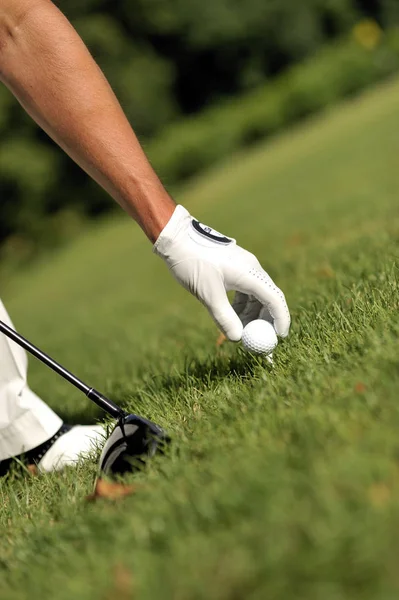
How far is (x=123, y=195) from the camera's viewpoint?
10.2ft

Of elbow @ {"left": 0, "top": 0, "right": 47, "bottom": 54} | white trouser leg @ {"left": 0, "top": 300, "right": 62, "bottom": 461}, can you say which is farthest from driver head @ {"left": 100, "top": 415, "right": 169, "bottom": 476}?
elbow @ {"left": 0, "top": 0, "right": 47, "bottom": 54}

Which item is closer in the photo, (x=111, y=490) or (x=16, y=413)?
(x=111, y=490)

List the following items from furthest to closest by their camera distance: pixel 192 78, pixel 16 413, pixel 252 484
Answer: pixel 192 78 < pixel 16 413 < pixel 252 484

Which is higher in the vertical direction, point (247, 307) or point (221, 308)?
point (221, 308)

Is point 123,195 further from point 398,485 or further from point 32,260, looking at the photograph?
point 32,260

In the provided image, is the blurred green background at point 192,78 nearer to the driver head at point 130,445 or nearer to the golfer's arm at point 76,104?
the golfer's arm at point 76,104

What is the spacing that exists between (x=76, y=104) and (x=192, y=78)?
40.4 m

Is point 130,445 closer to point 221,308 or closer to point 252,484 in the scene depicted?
point 221,308

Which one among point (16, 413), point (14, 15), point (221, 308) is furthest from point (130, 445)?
point (14, 15)

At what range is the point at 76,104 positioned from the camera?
10.3 ft

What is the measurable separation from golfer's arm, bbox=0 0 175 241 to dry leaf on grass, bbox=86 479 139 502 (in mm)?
962

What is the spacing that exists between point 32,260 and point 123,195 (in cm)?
2958

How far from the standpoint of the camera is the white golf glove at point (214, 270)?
10.0 feet

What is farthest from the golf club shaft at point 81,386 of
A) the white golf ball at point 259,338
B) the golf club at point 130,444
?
the white golf ball at point 259,338
